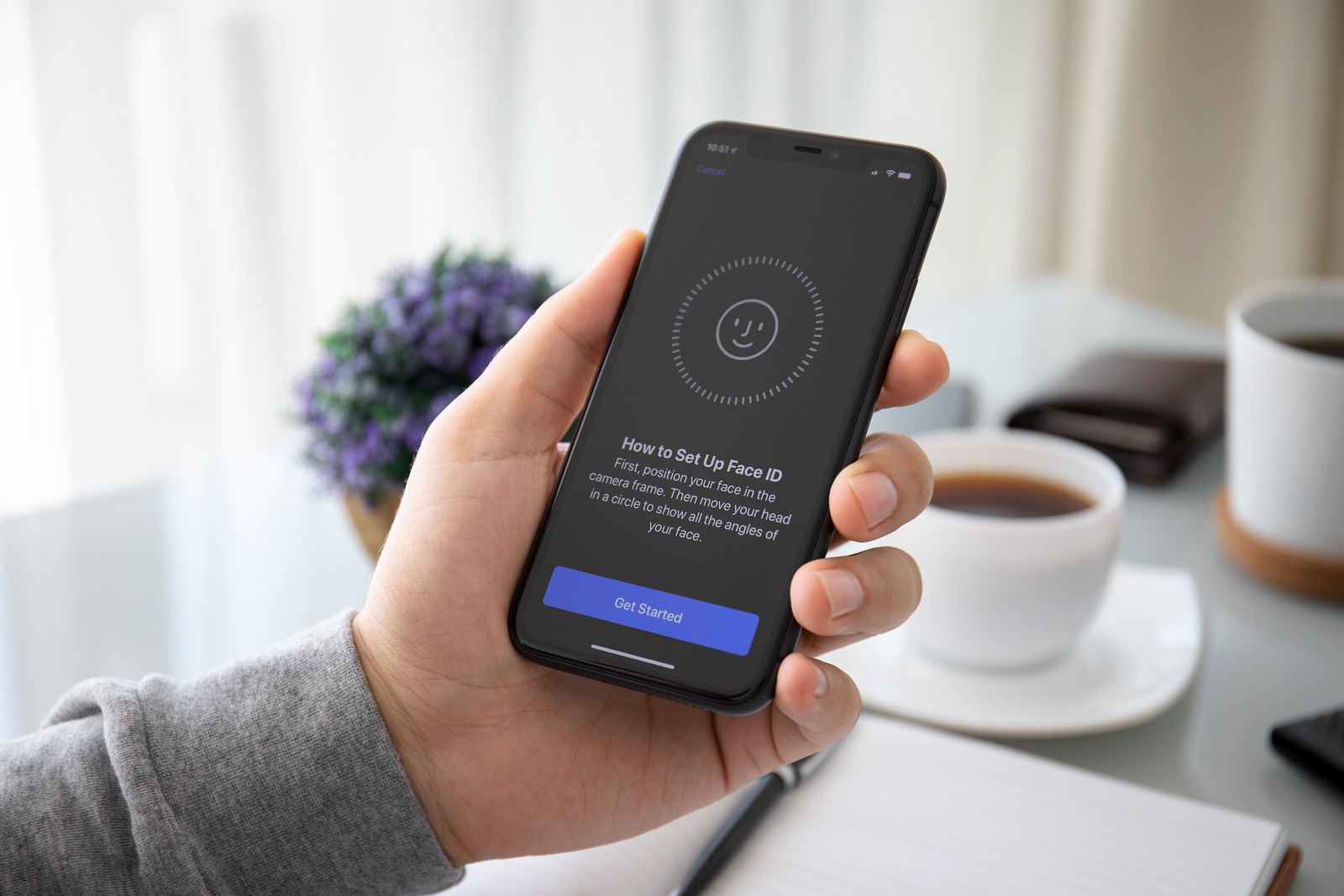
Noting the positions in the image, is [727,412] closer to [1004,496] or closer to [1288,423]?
[1004,496]

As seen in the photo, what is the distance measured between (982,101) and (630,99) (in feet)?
3.08

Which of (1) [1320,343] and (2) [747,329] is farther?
(1) [1320,343]

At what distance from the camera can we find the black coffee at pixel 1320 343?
91cm

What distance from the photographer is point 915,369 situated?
1.85ft

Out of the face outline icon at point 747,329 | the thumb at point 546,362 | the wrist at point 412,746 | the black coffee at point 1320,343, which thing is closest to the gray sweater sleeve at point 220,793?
the wrist at point 412,746

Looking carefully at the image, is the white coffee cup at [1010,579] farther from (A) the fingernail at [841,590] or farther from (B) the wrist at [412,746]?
(B) the wrist at [412,746]

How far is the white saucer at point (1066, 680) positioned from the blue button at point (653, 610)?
0.71 feet

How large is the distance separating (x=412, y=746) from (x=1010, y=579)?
0.36 meters

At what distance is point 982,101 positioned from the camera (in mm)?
2629

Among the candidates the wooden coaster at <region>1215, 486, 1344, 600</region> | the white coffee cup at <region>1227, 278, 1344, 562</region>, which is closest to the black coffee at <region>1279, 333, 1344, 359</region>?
the white coffee cup at <region>1227, 278, 1344, 562</region>

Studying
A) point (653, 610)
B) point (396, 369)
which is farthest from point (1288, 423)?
point (396, 369)

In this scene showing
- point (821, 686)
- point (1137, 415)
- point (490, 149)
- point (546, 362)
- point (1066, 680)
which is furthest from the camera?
point (490, 149)

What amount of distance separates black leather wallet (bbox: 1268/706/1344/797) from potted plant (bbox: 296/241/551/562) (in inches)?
21.8

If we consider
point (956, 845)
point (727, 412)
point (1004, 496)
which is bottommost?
point (956, 845)
